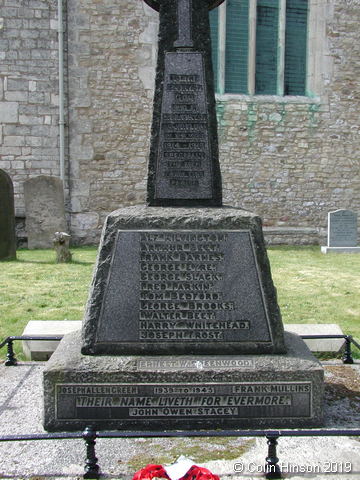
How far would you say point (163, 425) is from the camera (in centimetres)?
285

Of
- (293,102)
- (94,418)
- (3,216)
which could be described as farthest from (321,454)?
(293,102)

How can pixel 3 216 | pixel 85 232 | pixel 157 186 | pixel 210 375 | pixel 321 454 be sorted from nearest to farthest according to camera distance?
pixel 321 454
pixel 210 375
pixel 157 186
pixel 3 216
pixel 85 232

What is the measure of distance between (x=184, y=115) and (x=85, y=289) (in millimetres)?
3976

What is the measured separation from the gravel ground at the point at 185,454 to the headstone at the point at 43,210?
27.3 feet

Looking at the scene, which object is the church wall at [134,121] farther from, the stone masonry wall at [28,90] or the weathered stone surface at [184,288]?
the weathered stone surface at [184,288]

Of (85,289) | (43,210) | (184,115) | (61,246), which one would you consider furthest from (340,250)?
(184,115)

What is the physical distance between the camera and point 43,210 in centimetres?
1133

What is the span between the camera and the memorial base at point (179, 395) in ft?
9.25

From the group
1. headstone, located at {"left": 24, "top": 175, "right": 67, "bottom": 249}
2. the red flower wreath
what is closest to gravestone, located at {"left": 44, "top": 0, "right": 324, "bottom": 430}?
the red flower wreath

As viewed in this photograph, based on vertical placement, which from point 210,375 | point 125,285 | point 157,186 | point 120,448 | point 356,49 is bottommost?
point 120,448

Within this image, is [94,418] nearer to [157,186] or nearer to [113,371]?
[113,371]

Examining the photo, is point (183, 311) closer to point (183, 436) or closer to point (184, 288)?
point (184, 288)

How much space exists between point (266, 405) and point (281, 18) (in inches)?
458

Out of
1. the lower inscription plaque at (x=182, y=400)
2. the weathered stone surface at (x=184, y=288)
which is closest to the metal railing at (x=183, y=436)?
the lower inscription plaque at (x=182, y=400)
